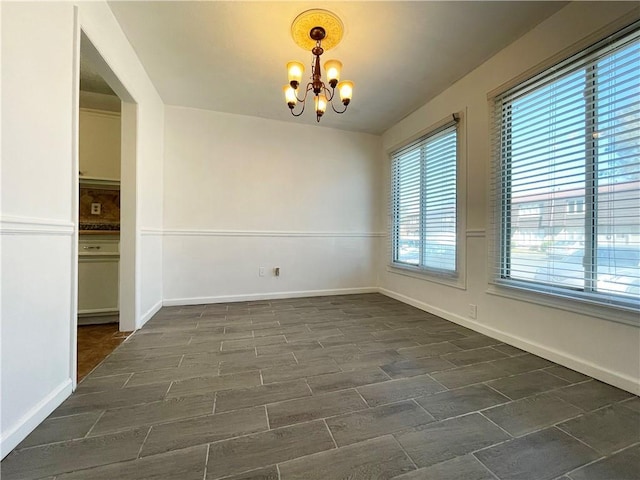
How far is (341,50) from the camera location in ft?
7.62

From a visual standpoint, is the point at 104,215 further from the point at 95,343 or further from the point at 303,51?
the point at 303,51

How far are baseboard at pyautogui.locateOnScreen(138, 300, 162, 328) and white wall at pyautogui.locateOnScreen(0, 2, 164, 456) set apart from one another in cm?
120

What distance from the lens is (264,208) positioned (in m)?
3.79

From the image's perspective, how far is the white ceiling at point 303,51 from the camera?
1.92 meters

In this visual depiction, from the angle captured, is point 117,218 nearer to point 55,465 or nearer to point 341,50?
point 55,465

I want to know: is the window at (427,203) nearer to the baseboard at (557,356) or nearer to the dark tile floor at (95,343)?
the baseboard at (557,356)

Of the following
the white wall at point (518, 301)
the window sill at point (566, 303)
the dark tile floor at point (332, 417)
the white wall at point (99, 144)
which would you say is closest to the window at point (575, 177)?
the window sill at point (566, 303)

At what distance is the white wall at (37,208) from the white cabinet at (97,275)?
5.26 ft

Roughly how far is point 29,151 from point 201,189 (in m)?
2.36

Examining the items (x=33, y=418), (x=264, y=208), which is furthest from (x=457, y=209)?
(x=33, y=418)

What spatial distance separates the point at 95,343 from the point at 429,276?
343 centimetres

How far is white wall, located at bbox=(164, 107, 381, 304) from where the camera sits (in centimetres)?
346

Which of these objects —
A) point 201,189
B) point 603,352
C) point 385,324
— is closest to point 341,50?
point 201,189

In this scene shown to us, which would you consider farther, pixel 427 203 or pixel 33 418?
pixel 427 203
